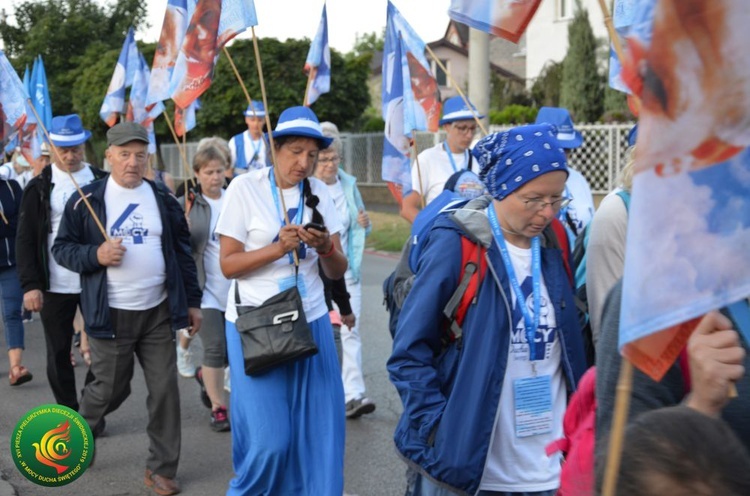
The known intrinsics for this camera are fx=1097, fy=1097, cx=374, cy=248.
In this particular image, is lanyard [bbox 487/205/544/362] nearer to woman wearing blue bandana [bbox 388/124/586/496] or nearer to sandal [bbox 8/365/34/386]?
woman wearing blue bandana [bbox 388/124/586/496]

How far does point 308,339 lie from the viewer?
4.86 m

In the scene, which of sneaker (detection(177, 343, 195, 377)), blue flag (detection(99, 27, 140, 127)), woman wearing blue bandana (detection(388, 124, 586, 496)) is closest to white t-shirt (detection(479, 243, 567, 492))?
woman wearing blue bandana (detection(388, 124, 586, 496))

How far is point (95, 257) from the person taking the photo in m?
5.81

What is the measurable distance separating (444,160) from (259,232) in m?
2.75

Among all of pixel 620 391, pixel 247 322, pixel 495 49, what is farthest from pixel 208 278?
pixel 495 49

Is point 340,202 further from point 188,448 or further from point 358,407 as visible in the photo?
point 188,448

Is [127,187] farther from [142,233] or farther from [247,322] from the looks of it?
[247,322]

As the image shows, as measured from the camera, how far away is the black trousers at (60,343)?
6.96 metres

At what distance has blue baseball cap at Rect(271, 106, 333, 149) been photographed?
5.00m

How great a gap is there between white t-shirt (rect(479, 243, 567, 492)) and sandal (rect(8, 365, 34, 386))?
5701 millimetres

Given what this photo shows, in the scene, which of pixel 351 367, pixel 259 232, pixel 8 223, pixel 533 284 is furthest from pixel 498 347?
pixel 8 223

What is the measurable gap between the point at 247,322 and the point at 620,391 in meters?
3.13

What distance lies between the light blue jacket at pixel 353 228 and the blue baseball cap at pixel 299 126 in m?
2.65

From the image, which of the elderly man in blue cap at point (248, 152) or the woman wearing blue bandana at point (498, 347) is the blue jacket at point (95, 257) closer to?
the woman wearing blue bandana at point (498, 347)
